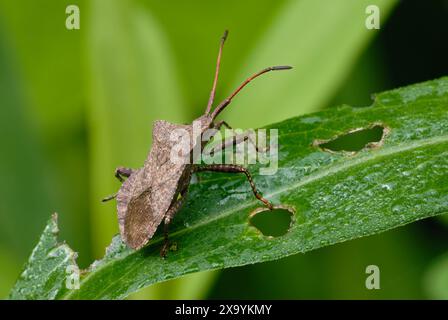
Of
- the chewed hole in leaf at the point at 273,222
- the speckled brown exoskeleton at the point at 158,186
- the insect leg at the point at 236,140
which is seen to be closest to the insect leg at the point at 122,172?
the speckled brown exoskeleton at the point at 158,186

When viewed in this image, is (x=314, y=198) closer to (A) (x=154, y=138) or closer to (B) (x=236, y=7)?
(A) (x=154, y=138)

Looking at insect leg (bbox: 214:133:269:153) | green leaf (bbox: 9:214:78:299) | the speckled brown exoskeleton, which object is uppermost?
insect leg (bbox: 214:133:269:153)

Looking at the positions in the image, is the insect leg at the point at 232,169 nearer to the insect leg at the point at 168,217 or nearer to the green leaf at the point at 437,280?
the insect leg at the point at 168,217

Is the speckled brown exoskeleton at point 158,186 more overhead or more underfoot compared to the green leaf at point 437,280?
more overhead

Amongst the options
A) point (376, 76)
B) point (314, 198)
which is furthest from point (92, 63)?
point (376, 76)

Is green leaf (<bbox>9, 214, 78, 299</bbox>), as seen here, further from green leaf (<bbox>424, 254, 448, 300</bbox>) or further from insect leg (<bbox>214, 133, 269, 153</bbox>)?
green leaf (<bbox>424, 254, 448, 300</bbox>)

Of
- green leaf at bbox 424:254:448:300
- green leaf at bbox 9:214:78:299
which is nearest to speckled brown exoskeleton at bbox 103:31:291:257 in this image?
green leaf at bbox 9:214:78:299

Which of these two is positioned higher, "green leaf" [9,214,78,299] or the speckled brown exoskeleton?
the speckled brown exoskeleton
